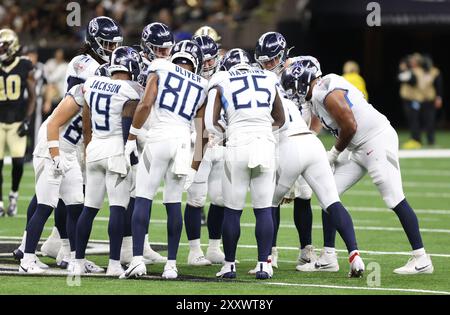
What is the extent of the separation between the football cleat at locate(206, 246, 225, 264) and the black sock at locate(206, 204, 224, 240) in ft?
0.39

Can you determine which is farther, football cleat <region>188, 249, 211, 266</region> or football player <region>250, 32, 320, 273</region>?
football cleat <region>188, 249, 211, 266</region>

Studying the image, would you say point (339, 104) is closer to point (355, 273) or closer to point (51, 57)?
point (355, 273)

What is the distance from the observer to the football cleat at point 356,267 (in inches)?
354

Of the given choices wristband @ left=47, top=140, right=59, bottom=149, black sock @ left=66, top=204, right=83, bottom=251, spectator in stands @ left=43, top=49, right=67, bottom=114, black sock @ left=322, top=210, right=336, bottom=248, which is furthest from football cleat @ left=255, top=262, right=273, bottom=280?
spectator in stands @ left=43, top=49, right=67, bottom=114

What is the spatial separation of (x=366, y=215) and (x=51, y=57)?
1240 centimetres

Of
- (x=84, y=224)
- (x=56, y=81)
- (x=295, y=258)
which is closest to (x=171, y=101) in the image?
(x=84, y=224)

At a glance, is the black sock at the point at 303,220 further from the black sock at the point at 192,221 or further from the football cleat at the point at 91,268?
the football cleat at the point at 91,268

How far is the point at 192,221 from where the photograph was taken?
33.8 feet

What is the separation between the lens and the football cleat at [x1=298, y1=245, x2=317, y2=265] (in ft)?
32.5

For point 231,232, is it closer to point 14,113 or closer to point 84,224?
point 84,224

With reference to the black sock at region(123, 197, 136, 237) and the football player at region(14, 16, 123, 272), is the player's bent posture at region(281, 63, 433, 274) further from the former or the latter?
the black sock at region(123, 197, 136, 237)

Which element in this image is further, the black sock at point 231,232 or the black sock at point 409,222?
the black sock at point 409,222

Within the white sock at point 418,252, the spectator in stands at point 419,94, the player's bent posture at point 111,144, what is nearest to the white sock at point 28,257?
the player's bent posture at point 111,144

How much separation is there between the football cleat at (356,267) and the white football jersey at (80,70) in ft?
8.80
